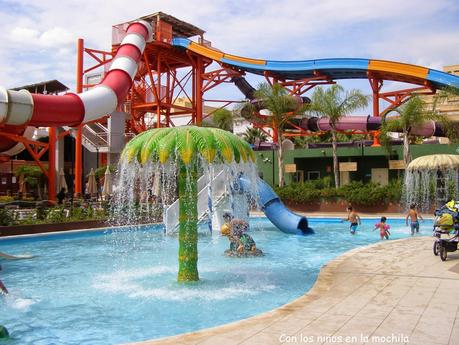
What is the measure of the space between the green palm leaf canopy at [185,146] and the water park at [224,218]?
0.08 feet

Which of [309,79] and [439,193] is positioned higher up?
[309,79]

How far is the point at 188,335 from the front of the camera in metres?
4.76

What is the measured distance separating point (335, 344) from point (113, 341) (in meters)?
2.48

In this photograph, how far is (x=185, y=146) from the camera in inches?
271

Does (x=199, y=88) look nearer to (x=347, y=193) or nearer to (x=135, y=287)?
(x=347, y=193)

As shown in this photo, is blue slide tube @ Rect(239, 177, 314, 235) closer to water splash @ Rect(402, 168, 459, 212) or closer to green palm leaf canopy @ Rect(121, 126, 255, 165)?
water splash @ Rect(402, 168, 459, 212)

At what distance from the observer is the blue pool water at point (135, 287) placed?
5875mm

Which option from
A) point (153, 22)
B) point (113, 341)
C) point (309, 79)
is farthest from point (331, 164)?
point (113, 341)

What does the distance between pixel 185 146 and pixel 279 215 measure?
377 inches

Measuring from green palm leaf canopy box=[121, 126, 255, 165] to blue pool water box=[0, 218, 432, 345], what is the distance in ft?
6.63

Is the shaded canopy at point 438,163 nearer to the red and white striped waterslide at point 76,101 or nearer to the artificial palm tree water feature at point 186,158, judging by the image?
the artificial palm tree water feature at point 186,158

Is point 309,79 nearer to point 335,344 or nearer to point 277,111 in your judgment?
point 277,111

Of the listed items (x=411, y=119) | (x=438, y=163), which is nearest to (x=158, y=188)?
(x=438, y=163)

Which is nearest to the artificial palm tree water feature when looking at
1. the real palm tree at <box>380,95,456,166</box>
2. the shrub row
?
the shrub row
